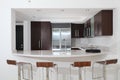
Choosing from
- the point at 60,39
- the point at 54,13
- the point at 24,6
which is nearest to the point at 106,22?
the point at 54,13

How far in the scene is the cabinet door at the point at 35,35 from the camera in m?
9.34

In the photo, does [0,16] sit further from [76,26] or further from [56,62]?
[76,26]

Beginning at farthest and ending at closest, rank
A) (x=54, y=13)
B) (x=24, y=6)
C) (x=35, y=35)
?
(x=35, y=35)
(x=54, y=13)
(x=24, y=6)

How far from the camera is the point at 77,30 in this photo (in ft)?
32.1

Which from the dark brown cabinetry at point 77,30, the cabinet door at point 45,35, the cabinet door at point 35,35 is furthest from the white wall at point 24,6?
the dark brown cabinetry at point 77,30

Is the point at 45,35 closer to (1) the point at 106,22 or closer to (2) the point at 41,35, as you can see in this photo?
(2) the point at 41,35

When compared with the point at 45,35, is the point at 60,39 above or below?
below

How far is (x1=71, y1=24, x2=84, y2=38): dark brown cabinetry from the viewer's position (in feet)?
31.9

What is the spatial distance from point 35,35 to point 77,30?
231 centimetres

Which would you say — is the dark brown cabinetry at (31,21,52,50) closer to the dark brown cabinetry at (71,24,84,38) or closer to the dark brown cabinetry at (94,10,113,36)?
the dark brown cabinetry at (71,24,84,38)

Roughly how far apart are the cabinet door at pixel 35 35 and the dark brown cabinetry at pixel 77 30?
72.7 inches

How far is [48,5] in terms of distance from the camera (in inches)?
192

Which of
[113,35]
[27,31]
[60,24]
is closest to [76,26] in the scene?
[60,24]

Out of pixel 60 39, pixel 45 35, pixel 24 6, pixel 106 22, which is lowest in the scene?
pixel 60 39
